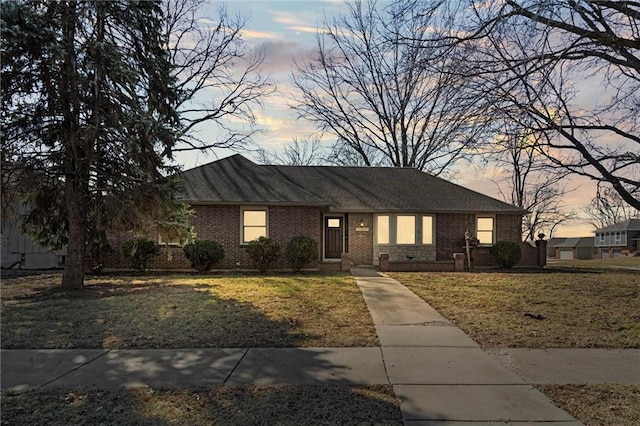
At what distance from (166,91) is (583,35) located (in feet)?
31.0

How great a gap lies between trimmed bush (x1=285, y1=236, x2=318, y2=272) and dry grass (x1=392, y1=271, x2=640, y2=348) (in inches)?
132

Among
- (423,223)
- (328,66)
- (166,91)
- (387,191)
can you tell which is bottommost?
(423,223)

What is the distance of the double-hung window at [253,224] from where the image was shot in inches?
707

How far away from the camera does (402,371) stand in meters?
5.44

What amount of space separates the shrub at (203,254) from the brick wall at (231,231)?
1.02 meters

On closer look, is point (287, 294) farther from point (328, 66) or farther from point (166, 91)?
point (328, 66)

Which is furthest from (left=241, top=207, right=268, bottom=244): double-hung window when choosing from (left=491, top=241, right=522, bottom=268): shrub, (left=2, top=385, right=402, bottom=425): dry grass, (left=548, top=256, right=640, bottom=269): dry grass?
(left=548, top=256, right=640, bottom=269): dry grass

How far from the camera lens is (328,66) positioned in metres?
29.3

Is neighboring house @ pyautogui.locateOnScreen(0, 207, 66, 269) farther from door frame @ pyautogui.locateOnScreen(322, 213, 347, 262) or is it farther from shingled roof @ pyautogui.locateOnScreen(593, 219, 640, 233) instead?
shingled roof @ pyautogui.locateOnScreen(593, 219, 640, 233)

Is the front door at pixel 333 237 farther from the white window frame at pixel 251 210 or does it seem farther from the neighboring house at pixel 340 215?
the white window frame at pixel 251 210

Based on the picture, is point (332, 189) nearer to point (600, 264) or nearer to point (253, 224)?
point (253, 224)

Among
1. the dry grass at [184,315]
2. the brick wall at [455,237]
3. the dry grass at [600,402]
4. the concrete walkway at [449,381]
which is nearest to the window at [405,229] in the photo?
the brick wall at [455,237]

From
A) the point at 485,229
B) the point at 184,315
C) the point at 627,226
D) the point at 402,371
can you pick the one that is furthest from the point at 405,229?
the point at 627,226

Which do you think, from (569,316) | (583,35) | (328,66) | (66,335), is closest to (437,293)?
(569,316)
